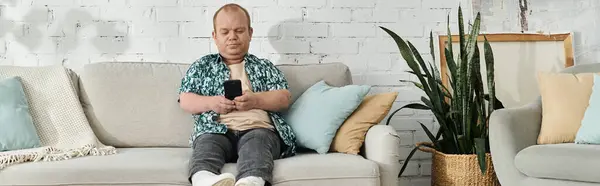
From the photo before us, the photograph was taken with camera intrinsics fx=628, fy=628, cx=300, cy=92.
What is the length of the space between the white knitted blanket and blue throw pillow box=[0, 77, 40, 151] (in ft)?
0.19

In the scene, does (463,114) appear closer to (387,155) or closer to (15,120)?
(387,155)

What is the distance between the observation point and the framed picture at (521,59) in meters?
3.33

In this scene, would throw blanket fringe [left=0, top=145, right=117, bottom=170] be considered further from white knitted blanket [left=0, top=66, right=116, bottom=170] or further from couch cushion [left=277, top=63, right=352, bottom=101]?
couch cushion [left=277, top=63, right=352, bottom=101]

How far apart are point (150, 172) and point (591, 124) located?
5.71 ft

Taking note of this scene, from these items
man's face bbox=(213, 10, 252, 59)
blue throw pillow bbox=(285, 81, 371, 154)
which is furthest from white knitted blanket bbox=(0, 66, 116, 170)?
blue throw pillow bbox=(285, 81, 371, 154)

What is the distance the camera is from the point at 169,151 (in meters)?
2.63

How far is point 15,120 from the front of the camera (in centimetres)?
256

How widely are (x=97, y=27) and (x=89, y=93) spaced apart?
1.56ft

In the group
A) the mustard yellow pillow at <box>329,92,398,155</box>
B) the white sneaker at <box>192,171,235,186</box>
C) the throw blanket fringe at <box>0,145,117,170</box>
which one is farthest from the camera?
the mustard yellow pillow at <box>329,92,398,155</box>

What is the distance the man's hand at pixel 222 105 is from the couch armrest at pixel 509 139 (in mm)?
1064

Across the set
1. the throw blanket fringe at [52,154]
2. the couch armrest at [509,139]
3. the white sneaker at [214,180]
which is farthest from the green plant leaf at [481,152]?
the throw blanket fringe at [52,154]

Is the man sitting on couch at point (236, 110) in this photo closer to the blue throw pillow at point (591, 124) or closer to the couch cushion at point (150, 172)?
the couch cushion at point (150, 172)

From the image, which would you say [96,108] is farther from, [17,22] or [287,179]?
[287,179]

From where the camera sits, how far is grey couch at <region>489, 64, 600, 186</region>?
7.40 feet
